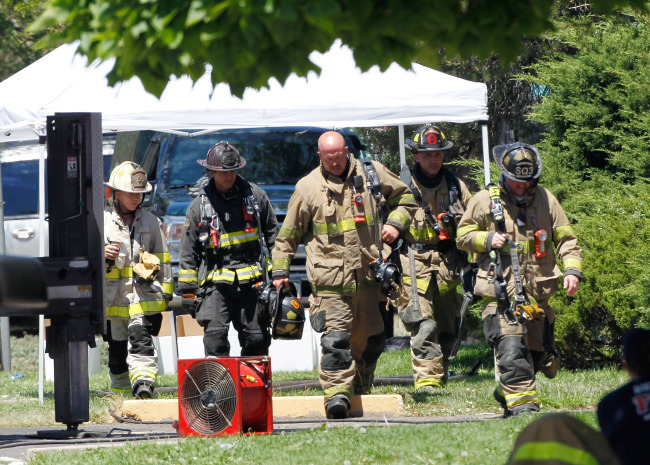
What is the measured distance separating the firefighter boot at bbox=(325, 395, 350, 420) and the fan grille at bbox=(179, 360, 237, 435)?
142 cm

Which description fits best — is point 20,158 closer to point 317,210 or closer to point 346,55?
point 346,55

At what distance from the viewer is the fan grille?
715 cm

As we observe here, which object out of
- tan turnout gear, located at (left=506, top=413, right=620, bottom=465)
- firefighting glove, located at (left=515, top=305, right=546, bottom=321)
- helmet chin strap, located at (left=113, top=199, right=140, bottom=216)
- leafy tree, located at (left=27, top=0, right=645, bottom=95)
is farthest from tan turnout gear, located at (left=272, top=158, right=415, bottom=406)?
tan turnout gear, located at (left=506, top=413, right=620, bottom=465)

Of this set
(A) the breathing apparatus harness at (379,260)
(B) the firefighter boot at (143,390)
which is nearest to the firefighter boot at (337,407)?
(A) the breathing apparatus harness at (379,260)

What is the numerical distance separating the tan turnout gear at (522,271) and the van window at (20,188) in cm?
916

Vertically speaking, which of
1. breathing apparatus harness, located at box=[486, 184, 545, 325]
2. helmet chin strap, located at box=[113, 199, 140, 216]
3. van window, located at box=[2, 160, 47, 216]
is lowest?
breathing apparatus harness, located at box=[486, 184, 545, 325]

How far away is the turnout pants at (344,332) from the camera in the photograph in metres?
8.44

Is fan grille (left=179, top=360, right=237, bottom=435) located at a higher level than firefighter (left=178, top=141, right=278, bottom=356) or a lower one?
lower

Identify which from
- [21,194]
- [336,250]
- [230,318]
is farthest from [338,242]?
[21,194]

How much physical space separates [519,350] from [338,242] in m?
1.79

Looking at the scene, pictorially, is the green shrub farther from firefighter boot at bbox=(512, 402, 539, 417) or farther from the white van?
the white van

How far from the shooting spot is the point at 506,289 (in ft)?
26.3

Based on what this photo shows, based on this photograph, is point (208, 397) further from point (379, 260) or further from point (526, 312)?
point (526, 312)

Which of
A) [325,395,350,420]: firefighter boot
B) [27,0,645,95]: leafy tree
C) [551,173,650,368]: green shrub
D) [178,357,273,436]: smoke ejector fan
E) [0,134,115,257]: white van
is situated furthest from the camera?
[0,134,115,257]: white van
